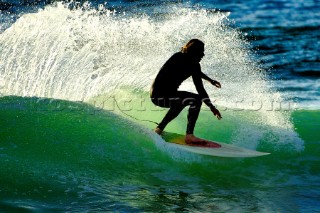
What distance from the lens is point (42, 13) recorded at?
466 inches

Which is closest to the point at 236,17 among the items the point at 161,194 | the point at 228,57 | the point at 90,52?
the point at 228,57

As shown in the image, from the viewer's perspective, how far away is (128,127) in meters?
9.25

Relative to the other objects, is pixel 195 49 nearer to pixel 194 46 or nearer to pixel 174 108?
pixel 194 46

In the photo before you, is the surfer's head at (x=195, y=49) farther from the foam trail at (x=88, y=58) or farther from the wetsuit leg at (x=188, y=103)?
the foam trail at (x=88, y=58)

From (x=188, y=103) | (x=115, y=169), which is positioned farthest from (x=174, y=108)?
(x=115, y=169)

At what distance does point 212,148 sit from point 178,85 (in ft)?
3.20

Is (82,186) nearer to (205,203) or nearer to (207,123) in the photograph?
(205,203)

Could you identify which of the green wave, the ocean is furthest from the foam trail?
the green wave

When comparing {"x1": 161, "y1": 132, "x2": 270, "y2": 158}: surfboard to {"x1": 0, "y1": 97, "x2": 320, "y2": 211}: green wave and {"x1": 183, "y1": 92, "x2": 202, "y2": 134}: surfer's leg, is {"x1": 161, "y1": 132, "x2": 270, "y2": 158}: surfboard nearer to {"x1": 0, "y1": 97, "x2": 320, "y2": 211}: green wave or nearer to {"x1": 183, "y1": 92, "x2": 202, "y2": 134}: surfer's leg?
{"x1": 0, "y1": 97, "x2": 320, "y2": 211}: green wave

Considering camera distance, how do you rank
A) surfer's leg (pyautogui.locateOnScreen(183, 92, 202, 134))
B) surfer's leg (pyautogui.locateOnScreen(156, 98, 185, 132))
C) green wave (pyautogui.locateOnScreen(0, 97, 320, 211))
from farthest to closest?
surfer's leg (pyautogui.locateOnScreen(156, 98, 185, 132)) < surfer's leg (pyautogui.locateOnScreen(183, 92, 202, 134)) < green wave (pyautogui.locateOnScreen(0, 97, 320, 211))

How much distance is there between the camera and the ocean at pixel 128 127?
7.50 m

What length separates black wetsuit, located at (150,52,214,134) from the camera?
8445mm

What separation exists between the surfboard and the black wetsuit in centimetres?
22

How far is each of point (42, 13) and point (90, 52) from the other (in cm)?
114
